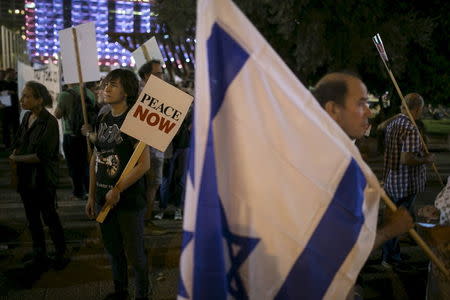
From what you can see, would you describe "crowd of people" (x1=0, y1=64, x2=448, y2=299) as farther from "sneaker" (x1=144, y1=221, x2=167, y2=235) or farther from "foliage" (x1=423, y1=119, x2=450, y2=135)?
"foliage" (x1=423, y1=119, x2=450, y2=135)

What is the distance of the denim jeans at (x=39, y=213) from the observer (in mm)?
5281

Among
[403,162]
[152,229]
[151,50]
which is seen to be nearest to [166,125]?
[403,162]

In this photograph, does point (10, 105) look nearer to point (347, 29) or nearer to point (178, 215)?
point (178, 215)

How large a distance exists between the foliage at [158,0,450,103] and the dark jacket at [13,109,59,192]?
876 centimetres

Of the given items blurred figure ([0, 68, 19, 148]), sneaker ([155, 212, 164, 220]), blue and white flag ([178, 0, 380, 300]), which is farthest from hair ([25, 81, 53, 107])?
blurred figure ([0, 68, 19, 148])

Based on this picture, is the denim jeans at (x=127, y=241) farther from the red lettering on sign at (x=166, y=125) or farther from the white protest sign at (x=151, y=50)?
the white protest sign at (x=151, y=50)

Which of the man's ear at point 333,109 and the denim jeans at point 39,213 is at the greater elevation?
the man's ear at point 333,109

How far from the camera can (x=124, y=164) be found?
3.91 meters

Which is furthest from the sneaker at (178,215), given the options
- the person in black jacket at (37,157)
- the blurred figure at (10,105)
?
the blurred figure at (10,105)

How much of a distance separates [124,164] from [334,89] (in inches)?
76.4

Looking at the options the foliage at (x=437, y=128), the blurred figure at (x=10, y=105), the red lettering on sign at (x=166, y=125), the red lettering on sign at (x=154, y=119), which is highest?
the red lettering on sign at (x=154, y=119)

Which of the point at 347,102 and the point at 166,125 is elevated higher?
the point at 347,102

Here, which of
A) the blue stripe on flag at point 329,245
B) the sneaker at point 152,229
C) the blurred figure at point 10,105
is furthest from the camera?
the blurred figure at point 10,105

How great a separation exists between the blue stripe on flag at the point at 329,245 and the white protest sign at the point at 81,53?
15.4 feet
